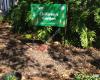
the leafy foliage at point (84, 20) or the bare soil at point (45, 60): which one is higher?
the leafy foliage at point (84, 20)

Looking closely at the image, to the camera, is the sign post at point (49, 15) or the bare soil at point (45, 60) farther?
the sign post at point (49, 15)

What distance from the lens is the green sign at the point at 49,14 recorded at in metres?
9.99

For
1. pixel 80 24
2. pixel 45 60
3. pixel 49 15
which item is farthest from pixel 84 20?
pixel 45 60

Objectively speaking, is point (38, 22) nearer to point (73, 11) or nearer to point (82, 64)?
point (73, 11)

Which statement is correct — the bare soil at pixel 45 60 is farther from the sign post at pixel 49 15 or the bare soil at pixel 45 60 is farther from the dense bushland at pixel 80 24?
the sign post at pixel 49 15

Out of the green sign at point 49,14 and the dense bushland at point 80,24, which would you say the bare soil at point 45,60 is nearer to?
the dense bushland at point 80,24

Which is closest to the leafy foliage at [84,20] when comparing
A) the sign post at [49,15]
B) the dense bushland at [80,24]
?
the dense bushland at [80,24]

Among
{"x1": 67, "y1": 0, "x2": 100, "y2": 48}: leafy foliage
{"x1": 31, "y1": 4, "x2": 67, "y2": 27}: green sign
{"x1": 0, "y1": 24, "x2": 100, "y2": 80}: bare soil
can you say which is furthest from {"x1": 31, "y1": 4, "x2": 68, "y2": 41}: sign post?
{"x1": 0, "y1": 24, "x2": 100, "y2": 80}: bare soil

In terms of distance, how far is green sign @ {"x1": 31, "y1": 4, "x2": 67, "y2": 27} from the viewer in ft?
32.8

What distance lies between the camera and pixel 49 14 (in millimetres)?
10094

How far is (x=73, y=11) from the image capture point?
33.9 feet

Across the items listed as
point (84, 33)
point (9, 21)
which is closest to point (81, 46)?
point (84, 33)

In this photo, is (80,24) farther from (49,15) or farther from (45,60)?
(45,60)

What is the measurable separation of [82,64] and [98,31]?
197 centimetres
